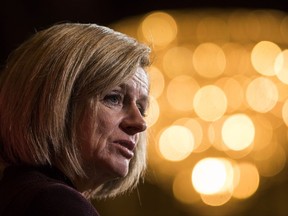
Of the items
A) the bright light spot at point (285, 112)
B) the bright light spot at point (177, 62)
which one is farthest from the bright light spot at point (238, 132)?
the bright light spot at point (177, 62)

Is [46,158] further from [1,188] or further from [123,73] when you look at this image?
[123,73]

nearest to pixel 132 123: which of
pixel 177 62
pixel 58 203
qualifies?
pixel 58 203

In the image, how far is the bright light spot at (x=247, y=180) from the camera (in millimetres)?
3553

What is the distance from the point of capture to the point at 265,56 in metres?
3.46

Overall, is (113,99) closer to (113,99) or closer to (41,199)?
(113,99)

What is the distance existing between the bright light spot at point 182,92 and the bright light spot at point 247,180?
38 cm

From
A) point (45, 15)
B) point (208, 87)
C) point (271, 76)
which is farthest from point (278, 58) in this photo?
point (45, 15)

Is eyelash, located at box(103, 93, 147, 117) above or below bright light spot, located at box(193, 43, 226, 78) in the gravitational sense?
above

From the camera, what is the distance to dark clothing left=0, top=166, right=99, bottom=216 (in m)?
1.06

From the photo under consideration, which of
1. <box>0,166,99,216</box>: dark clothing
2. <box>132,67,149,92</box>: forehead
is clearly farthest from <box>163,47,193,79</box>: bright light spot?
<box>0,166,99,216</box>: dark clothing

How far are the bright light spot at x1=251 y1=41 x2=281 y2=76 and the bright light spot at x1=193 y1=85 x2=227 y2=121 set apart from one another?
0.65 ft

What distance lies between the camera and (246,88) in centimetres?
350

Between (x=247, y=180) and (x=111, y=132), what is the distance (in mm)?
2340

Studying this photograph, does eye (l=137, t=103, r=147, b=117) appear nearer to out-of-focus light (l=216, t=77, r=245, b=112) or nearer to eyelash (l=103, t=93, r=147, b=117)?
eyelash (l=103, t=93, r=147, b=117)
